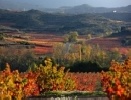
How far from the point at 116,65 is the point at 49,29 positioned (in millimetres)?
150717

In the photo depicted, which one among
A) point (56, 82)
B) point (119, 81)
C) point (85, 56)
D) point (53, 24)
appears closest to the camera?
point (119, 81)

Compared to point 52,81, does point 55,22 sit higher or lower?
lower

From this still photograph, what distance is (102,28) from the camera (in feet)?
550

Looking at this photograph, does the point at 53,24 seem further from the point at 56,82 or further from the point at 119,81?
the point at 119,81

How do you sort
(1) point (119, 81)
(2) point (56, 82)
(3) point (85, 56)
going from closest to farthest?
(1) point (119, 81) < (2) point (56, 82) < (3) point (85, 56)

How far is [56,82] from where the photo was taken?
33.1 m

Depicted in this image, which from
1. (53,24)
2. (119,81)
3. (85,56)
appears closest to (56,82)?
(119,81)

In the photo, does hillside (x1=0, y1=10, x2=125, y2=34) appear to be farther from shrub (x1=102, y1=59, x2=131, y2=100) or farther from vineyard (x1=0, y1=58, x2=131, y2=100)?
shrub (x1=102, y1=59, x2=131, y2=100)

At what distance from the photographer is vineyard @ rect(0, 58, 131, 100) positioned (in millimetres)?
21334

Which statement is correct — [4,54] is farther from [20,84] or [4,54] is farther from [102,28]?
[102,28]

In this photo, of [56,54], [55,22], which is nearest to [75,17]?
[55,22]

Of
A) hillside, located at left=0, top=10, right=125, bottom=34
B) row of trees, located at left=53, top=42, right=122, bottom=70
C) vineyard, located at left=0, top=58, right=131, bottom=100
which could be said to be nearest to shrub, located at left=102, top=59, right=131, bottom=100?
vineyard, located at left=0, top=58, right=131, bottom=100

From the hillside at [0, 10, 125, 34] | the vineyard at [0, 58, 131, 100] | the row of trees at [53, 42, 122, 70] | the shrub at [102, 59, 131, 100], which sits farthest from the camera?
the hillside at [0, 10, 125, 34]

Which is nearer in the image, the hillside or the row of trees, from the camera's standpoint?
the row of trees
